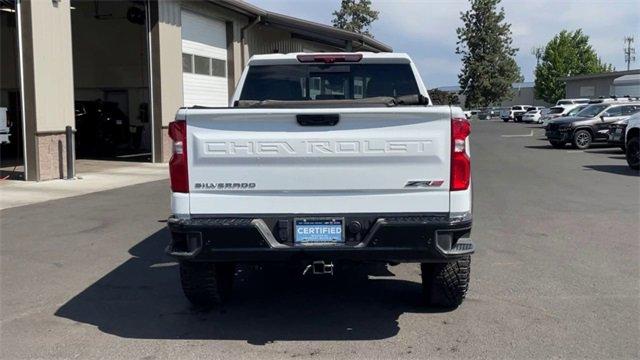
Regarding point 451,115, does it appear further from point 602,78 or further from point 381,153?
point 602,78

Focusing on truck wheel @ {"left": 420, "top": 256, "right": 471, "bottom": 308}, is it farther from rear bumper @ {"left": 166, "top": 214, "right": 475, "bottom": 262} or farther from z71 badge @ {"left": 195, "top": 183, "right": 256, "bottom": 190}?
z71 badge @ {"left": 195, "top": 183, "right": 256, "bottom": 190}

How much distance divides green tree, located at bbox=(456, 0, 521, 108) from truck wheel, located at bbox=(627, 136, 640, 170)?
74.7 meters

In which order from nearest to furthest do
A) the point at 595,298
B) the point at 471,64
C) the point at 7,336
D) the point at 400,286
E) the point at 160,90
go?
the point at 7,336 → the point at 595,298 → the point at 400,286 → the point at 160,90 → the point at 471,64

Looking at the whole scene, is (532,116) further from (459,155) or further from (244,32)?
(459,155)

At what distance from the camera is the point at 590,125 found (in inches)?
952

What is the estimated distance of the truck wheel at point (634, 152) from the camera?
1582 cm

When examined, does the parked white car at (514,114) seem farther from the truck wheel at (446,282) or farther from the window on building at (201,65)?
the truck wheel at (446,282)

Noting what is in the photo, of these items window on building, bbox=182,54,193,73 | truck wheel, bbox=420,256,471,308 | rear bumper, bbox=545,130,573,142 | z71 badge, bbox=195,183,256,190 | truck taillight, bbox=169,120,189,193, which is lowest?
truck wheel, bbox=420,256,471,308

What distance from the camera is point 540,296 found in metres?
5.72

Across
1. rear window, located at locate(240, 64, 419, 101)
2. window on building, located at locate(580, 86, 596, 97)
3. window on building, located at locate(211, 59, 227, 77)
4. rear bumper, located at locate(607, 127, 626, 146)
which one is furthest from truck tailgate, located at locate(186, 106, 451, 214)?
window on building, located at locate(580, 86, 596, 97)

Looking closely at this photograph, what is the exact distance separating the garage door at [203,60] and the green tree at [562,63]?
69.6 m

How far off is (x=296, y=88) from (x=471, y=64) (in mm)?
86912

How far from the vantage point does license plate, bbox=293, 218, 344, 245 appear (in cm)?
443

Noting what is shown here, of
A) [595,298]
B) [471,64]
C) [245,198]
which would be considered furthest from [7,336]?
[471,64]
